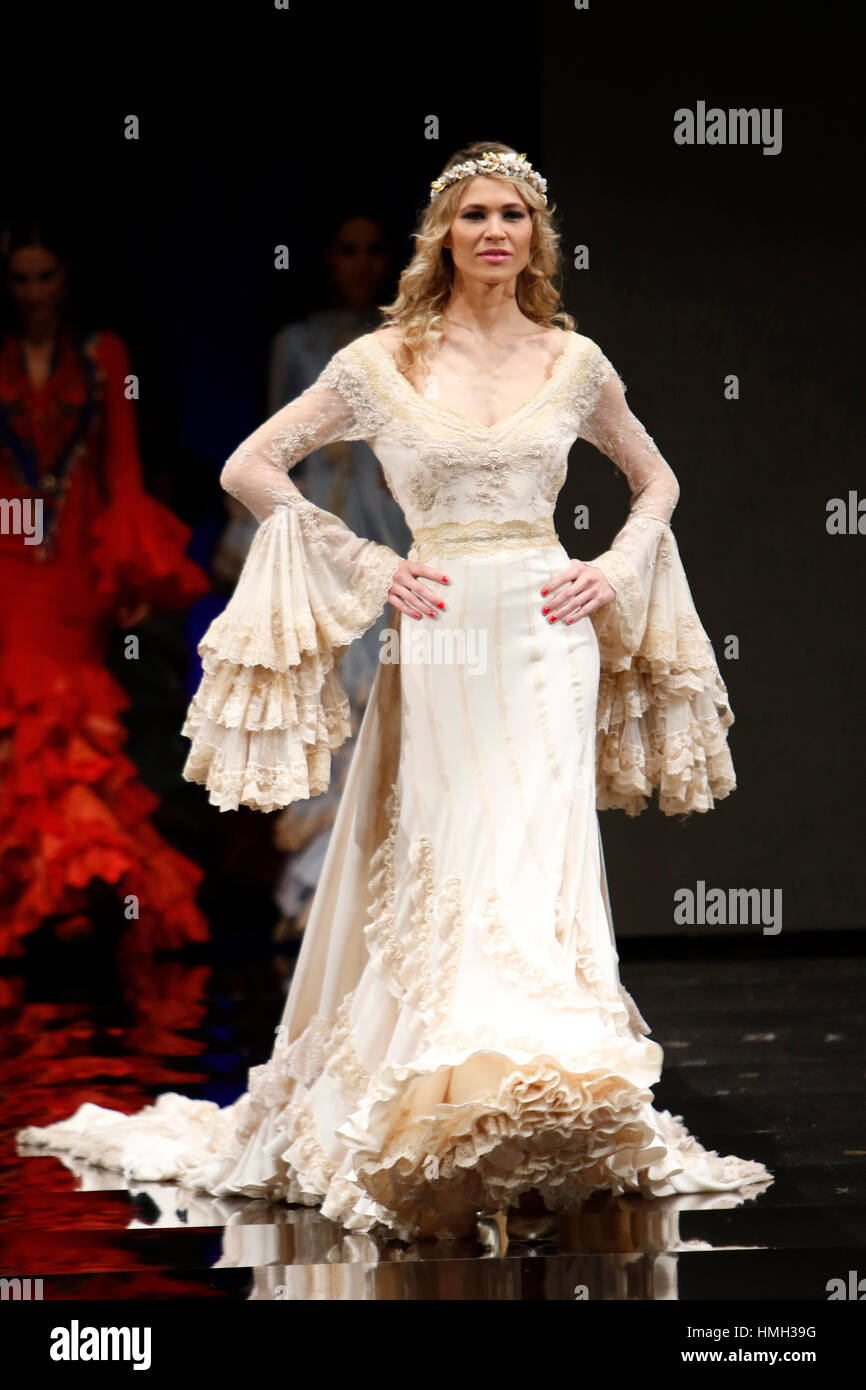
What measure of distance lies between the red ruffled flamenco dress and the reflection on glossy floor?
664 mm

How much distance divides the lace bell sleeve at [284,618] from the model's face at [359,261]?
9.66 ft

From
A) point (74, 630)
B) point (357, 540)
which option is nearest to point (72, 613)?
point (74, 630)

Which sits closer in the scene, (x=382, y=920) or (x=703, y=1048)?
(x=382, y=920)

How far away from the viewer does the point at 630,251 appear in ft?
23.4

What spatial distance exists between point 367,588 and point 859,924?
3943 mm

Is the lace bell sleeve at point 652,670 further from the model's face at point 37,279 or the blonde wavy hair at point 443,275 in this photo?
the model's face at point 37,279

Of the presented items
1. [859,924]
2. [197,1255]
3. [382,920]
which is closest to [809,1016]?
[859,924]

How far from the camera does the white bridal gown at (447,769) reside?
12.1 feet

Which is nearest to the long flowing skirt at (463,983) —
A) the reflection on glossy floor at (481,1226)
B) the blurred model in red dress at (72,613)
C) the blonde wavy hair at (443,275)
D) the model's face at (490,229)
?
the reflection on glossy floor at (481,1226)

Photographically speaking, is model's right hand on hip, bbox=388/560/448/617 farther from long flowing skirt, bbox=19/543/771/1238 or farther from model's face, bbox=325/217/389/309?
model's face, bbox=325/217/389/309

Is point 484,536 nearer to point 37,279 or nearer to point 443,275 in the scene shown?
point 443,275

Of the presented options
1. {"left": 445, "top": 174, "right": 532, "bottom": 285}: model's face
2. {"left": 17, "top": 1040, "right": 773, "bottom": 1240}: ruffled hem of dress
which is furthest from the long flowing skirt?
{"left": 445, "top": 174, "right": 532, "bottom": 285}: model's face
